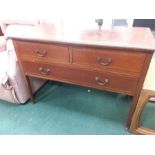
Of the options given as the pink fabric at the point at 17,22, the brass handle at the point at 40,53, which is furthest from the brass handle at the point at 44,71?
the pink fabric at the point at 17,22

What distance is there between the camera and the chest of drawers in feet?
3.46

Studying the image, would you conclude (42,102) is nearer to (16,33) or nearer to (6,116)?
(6,116)

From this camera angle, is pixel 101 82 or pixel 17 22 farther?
pixel 17 22

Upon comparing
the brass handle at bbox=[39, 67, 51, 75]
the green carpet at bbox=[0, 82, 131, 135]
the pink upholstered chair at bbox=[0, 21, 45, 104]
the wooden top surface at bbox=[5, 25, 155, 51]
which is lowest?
the green carpet at bbox=[0, 82, 131, 135]

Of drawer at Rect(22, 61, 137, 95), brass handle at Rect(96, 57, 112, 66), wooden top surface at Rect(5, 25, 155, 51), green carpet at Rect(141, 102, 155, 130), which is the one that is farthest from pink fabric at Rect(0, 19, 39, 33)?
green carpet at Rect(141, 102, 155, 130)

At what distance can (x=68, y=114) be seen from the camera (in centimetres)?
164

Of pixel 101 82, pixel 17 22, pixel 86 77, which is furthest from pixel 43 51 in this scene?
pixel 17 22

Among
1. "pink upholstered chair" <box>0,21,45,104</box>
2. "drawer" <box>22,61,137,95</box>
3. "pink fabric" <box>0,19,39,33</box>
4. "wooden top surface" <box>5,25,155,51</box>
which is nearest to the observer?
"wooden top surface" <box>5,25,155,51</box>

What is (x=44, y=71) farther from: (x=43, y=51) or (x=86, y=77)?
(x=86, y=77)

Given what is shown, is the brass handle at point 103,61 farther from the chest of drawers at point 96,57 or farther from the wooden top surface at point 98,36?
the wooden top surface at point 98,36

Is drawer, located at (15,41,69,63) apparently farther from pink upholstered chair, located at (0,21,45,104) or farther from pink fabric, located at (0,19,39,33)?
pink fabric, located at (0,19,39,33)

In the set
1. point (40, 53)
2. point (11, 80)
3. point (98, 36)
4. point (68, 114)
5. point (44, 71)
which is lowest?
point (68, 114)

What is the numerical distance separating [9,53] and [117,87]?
3.63 ft

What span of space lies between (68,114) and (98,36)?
0.84 m
